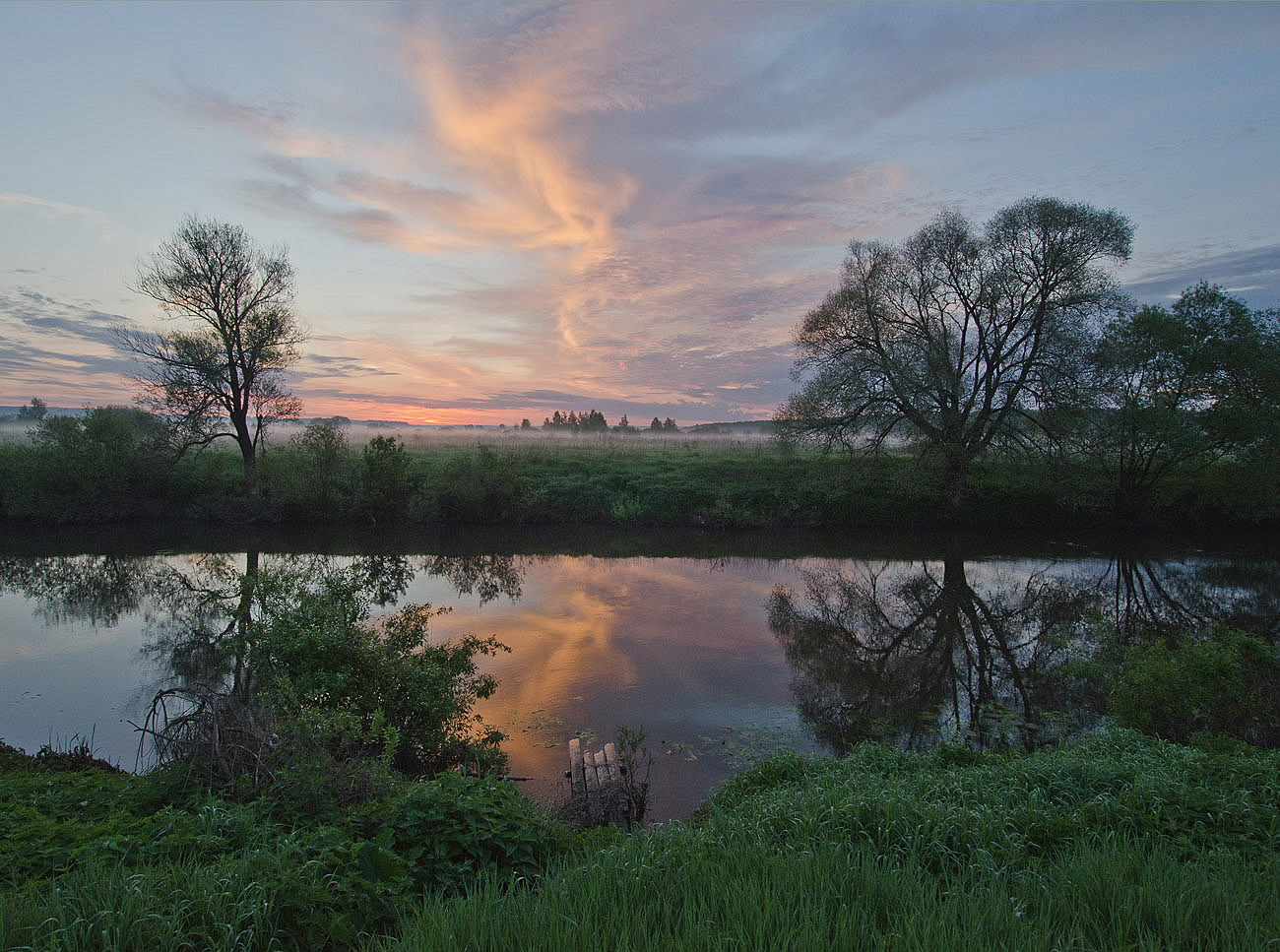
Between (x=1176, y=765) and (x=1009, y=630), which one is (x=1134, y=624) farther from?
(x=1176, y=765)

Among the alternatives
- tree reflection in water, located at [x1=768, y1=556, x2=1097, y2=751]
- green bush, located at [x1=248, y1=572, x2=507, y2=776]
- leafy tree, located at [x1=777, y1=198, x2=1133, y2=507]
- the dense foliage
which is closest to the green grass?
the dense foliage

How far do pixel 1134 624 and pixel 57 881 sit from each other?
57.7ft

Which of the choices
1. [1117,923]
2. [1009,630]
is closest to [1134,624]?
[1009,630]

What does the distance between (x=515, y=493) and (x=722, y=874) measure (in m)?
26.8

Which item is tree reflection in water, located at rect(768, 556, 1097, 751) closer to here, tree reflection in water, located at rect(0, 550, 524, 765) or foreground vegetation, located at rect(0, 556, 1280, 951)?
foreground vegetation, located at rect(0, 556, 1280, 951)

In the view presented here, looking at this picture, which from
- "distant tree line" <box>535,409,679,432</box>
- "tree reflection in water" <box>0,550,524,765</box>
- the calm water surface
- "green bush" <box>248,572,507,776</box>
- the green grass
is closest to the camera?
the green grass

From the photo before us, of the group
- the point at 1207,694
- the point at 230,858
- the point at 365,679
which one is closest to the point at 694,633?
the point at 365,679

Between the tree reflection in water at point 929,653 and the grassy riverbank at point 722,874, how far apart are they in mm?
4528

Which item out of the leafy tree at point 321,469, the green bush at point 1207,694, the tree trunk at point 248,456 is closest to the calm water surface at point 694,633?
the green bush at point 1207,694

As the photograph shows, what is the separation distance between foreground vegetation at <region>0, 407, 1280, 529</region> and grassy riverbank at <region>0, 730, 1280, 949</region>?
943 inches

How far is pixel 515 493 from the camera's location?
29156mm

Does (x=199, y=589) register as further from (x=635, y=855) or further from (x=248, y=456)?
(x=635, y=855)

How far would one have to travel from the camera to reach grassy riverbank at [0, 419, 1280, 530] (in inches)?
1024

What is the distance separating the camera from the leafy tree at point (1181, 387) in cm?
Answer: 2342
